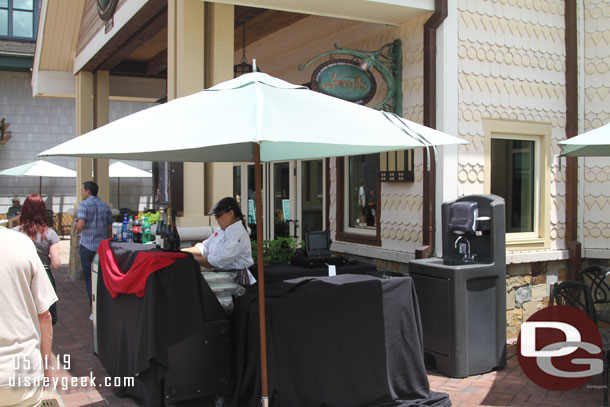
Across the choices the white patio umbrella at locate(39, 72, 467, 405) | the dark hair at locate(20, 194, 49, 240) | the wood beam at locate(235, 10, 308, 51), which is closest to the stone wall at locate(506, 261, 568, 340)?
the white patio umbrella at locate(39, 72, 467, 405)

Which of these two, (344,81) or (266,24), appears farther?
(266,24)

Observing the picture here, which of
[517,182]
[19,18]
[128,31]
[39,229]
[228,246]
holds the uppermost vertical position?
[19,18]

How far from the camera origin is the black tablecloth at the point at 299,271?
19.2 feet

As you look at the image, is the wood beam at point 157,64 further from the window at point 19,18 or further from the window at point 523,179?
the window at point 19,18

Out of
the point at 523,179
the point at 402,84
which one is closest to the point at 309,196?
the point at 402,84

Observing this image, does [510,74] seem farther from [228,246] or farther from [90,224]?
[90,224]

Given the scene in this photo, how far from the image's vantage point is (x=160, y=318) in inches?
169

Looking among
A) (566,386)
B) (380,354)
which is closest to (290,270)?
(380,354)

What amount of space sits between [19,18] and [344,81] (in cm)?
1687

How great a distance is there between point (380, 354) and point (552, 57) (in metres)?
4.80

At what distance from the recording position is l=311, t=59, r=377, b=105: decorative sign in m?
6.41

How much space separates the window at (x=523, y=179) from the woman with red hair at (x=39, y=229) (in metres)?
4.81

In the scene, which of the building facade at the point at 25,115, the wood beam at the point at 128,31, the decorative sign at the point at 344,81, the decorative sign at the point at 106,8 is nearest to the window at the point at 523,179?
the decorative sign at the point at 344,81

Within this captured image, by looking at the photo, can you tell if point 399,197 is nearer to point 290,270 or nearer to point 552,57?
point 290,270
